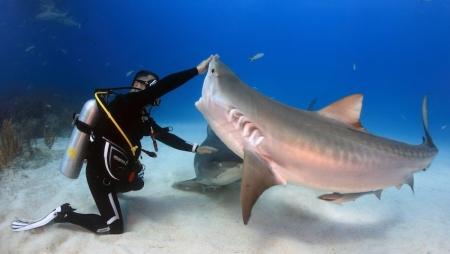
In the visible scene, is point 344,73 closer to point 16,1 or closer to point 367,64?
point 367,64

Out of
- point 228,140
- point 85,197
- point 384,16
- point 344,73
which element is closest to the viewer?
point 228,140

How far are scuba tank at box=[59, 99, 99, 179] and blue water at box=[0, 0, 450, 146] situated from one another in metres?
61.6

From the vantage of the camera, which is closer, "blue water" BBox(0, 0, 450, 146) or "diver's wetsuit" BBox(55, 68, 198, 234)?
"diver's wetsuit" BBox(55, 68, 198, 234)

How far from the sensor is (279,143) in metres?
2.46

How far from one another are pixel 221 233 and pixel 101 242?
67.1 inches

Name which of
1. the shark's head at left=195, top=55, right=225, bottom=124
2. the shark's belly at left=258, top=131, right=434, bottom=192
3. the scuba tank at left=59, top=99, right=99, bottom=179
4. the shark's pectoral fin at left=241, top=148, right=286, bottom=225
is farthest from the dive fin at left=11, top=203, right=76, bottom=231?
the shark's belly at left=258, top=131, right=434, bottom=192

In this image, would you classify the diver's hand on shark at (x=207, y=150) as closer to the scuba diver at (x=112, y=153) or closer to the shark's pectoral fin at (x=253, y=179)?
the scuba diver at (x=112, y=153)

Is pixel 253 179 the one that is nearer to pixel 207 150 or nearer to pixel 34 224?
pixel 207 150

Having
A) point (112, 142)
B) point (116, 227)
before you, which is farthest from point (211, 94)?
point (116, 227)

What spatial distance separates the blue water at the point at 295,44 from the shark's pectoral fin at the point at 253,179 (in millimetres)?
64335

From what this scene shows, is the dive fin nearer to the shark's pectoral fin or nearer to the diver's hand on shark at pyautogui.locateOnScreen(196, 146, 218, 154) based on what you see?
the diver's hand on shark at pyautogui.locateOnScreen(196, 146, 218, 154)

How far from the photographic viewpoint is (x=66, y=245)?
321 centimetres

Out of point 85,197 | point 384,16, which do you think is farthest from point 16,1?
point 384,16

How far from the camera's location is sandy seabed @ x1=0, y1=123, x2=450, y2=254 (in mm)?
3287
